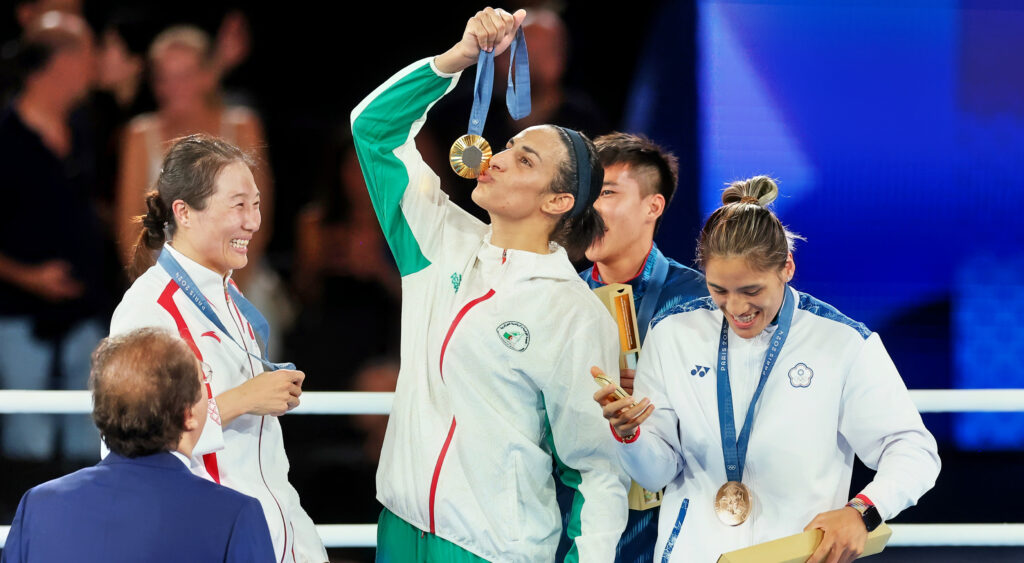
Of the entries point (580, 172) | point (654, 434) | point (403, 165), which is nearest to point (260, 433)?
point (403, 165)

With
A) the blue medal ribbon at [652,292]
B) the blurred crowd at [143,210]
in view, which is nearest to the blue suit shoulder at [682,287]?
the blue medal ribbon at [652,292]

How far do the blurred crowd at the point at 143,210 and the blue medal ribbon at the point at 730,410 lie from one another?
6.77 feet

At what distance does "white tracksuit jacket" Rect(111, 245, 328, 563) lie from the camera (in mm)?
2137

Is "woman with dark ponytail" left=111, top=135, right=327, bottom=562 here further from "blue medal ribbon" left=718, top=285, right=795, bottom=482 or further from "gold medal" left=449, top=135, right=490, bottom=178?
"blue medal ribbon" left=718, top=285, right=795, bottom=482

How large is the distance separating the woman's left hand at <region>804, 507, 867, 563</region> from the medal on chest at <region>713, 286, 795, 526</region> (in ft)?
0.54

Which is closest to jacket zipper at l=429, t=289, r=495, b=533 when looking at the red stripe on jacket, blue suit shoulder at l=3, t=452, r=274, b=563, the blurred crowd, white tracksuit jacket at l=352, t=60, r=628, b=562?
white tracksuit jacket at l=352, t=60, r=628, b=562

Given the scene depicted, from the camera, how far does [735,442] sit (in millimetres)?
2215

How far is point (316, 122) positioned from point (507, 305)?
215 cm

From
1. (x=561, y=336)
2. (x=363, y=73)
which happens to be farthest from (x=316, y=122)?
(x=561, y=336)

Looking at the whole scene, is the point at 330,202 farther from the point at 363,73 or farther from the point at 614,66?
the point at 614,66

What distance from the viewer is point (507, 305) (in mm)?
2350

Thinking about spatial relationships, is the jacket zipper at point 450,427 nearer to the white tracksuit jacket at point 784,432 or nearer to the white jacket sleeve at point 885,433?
the white tracksuit jacket at point 784,432

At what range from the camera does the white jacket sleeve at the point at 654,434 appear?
7.11 feet

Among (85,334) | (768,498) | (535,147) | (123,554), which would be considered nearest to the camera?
(123,554)
